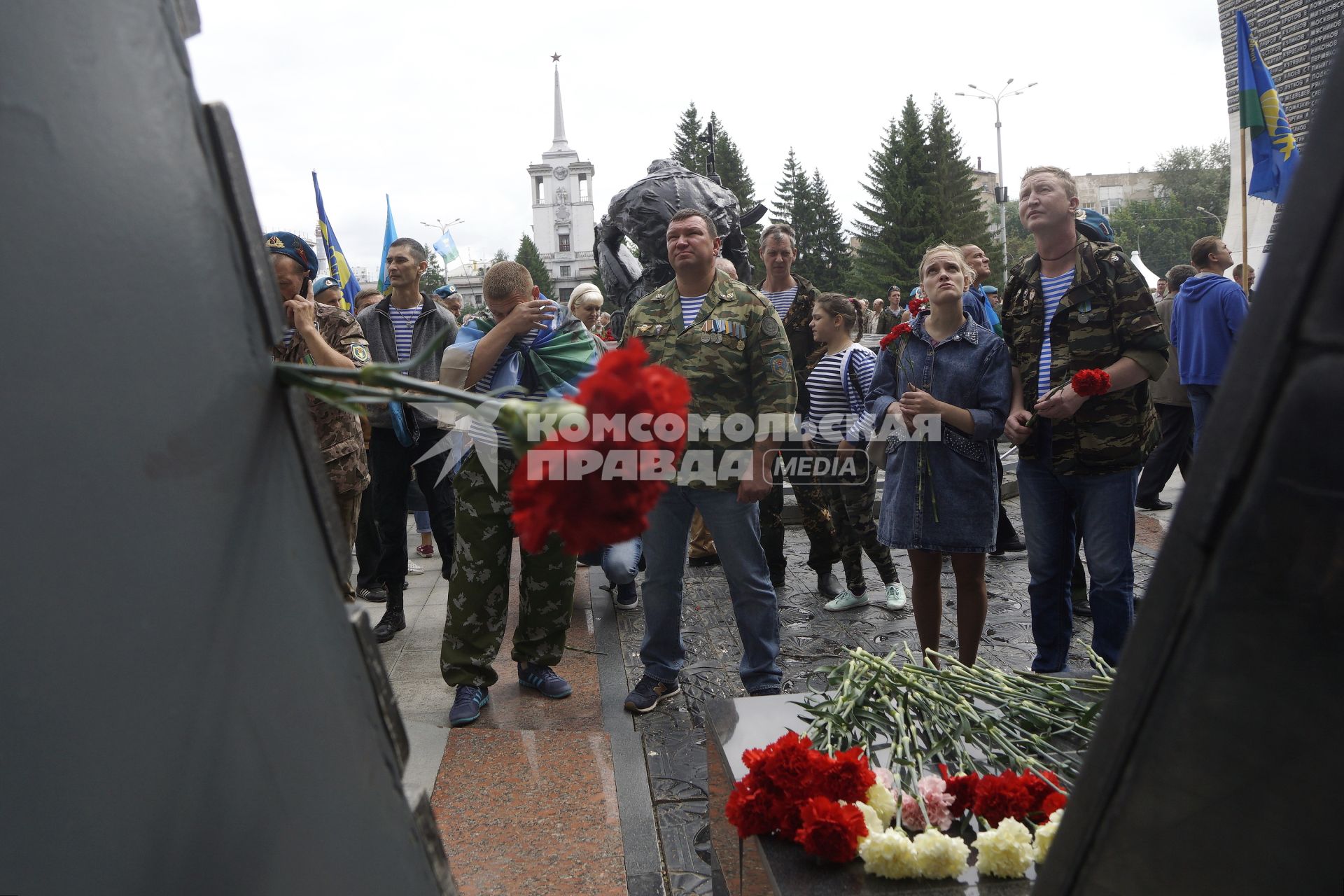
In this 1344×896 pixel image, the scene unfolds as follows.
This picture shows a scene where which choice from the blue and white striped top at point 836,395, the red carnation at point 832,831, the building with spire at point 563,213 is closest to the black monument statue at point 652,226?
the blue and white striped top at point 836,395

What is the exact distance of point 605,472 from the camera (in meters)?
0.83

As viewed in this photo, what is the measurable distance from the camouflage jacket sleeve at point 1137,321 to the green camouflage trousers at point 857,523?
2.00m

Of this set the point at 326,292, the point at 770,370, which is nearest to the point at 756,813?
the point at 770,370

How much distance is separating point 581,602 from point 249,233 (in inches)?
218

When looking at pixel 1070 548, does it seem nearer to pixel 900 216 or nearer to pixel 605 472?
pixel 605 472

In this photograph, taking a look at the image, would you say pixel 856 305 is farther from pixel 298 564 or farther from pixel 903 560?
pixel 298 564

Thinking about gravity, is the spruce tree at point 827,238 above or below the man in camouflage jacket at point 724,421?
above

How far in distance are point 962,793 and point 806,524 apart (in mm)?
4358

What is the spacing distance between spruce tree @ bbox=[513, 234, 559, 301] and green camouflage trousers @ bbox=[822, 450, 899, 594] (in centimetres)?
8341

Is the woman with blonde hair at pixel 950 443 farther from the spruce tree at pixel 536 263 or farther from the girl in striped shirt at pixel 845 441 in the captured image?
the spruce tree at pixel 536 263

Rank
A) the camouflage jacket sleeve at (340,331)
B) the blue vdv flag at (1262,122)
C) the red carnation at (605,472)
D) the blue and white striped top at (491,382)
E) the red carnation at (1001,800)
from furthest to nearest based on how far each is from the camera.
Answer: the blue vdv flag at (1262,122)
the camouflage jacket sleeve at (340,331)
the blue and white striped top at (491,382)
the red carnation at (1001,800)
the red carnation at (605,472)

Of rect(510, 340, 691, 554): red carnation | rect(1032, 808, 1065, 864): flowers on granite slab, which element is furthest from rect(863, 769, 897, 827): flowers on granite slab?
rect(510, 340, 691, 554): red carnation

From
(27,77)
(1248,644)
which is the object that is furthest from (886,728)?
(27,77)

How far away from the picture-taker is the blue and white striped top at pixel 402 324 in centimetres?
561
